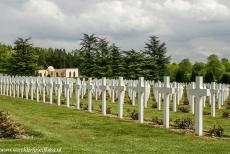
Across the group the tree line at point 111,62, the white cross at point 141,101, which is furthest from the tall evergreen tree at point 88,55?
the white cross at point 141,101

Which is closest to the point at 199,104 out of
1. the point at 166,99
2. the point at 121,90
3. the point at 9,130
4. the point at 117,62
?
the point at 166,99

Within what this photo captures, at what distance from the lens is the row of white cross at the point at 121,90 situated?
13594 mm

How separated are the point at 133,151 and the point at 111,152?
53 centimetres

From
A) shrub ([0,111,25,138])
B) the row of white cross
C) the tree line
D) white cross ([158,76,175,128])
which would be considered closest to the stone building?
the tree line

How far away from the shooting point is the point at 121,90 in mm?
17797

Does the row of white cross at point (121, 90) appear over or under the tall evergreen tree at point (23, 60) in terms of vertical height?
under

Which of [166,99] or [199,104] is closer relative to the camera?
[199,104]

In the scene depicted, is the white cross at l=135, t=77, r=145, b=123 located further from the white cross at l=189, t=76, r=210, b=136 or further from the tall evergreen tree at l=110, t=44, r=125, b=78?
the tall evergreen tree at l=110, t=44, r=125, b=78

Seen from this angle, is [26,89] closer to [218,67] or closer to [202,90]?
[202,90]

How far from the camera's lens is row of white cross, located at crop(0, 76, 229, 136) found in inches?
535

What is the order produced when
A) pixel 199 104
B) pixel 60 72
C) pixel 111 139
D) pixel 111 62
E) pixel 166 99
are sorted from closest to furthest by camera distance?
pixel 111 139
pixel 199 104
pixel 166 99
pixel 111 62
pixel 60 72

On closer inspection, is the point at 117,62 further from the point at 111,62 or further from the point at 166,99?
the point at 166,99

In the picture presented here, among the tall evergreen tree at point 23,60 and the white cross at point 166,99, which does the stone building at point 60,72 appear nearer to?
the tall evergreen tree at point 23,60

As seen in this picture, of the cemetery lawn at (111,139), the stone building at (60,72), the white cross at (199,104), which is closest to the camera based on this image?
the cemetery lawn at (111,139)
